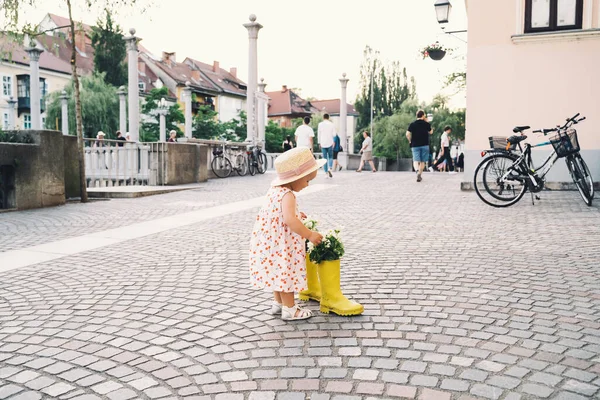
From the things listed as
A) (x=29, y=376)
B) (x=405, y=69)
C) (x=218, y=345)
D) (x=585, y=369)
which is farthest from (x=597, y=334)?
(x=405, y=69)

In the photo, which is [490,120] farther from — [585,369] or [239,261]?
[585,369]

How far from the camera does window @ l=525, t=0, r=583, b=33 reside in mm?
11793

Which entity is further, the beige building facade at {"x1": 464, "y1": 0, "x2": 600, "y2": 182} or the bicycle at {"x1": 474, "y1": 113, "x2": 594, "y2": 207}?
the beige building facade at {"x1": 464, "y1": 0, "x2": 600, "y2": 182}

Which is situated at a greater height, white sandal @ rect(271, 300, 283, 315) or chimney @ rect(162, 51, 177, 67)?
chimney @ rect(162, 51, 177, 67)

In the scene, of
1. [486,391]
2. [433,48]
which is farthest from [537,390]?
[433,48]

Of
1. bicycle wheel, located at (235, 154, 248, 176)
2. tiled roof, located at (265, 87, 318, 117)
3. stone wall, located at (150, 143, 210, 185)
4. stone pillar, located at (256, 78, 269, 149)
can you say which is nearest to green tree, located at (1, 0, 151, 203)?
stone wall, located at (150, 143, 210, 185)

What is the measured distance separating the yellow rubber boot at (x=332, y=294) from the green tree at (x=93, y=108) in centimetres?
4650

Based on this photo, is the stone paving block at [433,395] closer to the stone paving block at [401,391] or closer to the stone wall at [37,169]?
the stone paving block at [401,391]

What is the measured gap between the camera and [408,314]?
148 inches

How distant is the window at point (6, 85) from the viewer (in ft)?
179

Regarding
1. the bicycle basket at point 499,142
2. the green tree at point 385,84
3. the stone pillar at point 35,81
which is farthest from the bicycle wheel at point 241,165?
the green tree at point 385,84

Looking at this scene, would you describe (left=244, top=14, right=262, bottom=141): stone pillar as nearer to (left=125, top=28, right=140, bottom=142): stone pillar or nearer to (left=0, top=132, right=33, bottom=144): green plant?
(left=125, top=28, right=140, bottom=142): stone pillar

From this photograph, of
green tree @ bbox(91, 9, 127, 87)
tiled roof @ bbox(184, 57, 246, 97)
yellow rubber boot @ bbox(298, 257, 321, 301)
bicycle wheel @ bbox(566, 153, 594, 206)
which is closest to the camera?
yellow rubber boot @ bbox(298, 257, 321, 301)

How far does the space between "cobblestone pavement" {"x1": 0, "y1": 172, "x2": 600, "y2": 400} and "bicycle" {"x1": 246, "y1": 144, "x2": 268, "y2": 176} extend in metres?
14.1
